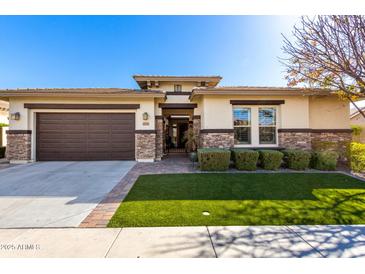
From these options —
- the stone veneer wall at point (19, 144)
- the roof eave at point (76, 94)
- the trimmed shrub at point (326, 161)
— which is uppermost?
the roof eave at point (76, 94)

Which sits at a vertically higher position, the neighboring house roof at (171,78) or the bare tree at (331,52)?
the neighboring house roof at (171,78)

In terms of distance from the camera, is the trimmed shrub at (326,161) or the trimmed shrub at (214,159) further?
the trimmed shrub at (326,161)

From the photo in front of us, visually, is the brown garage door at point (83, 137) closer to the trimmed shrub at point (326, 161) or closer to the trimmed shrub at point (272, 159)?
→ the trimmed shrub at point (272, 159)

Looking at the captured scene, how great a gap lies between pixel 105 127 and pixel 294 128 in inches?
404

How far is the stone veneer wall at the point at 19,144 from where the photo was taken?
9.27 metres

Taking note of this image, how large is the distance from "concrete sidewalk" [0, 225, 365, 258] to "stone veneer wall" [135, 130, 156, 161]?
6653 mm

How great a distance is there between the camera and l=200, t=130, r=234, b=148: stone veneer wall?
29.7 ft

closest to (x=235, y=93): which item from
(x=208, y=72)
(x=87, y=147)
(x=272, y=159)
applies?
(x=272, y=159)

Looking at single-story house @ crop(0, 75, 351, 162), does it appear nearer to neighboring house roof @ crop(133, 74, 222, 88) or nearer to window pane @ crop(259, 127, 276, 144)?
window pane @ crop(259, 127, 276, 144)

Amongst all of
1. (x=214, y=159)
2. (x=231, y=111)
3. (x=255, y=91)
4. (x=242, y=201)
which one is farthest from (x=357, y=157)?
(x=242, y=201)

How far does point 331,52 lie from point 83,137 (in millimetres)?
11729

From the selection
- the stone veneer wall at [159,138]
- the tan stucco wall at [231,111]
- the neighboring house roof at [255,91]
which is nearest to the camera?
the neighboring house roof at [255,91]

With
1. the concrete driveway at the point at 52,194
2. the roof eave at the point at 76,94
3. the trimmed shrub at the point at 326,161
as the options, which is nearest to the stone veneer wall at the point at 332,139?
the trimmed shrub at the point at 326,161
